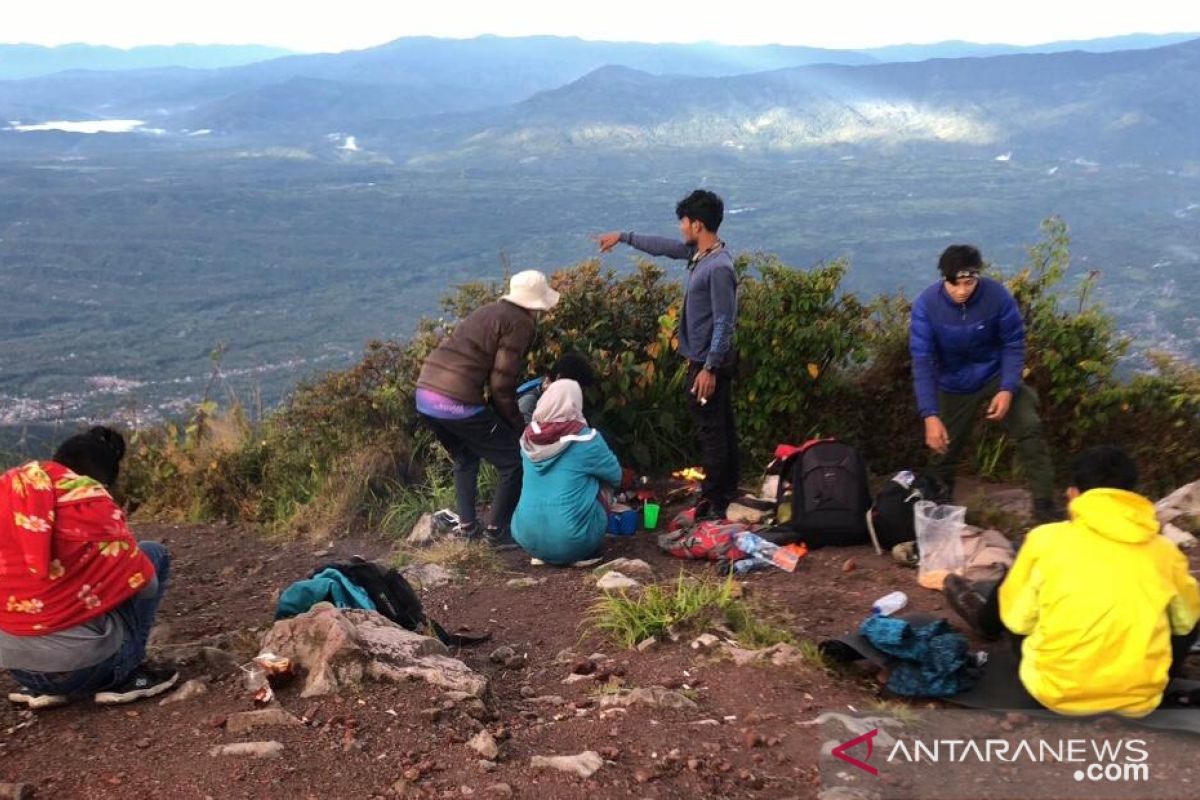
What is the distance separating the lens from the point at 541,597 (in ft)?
17.7

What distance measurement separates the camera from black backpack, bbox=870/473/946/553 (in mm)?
5430

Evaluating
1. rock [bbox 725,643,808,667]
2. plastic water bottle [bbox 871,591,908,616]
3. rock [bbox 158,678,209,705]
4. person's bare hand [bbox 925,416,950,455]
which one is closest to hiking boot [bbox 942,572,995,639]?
plastic water bottle [bbox 871,591,908,616]

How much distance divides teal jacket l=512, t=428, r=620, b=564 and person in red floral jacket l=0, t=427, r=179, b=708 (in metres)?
2.28

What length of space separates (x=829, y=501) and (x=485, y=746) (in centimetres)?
292

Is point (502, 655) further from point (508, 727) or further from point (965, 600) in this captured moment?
point (965, 600)

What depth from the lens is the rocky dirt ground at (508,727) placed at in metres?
3.09

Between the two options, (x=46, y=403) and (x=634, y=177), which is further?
(x=634, y=177)

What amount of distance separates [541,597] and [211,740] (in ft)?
7.32

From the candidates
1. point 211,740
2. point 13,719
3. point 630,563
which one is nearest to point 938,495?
point 630,563

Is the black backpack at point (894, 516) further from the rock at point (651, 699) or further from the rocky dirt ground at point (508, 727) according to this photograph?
the rock at point (651, 699)

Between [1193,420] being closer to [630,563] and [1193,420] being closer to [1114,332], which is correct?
[1114,332]

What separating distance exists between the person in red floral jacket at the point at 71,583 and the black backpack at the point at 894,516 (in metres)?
3.57

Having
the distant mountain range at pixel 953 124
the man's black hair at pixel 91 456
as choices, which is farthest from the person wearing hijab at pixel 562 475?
the distant mountain range at pixel 953 124

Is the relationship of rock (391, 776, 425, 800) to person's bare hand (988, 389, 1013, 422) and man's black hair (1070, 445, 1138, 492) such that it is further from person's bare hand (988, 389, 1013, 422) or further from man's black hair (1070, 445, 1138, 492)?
person's bare hand (988, 389, 1013, 422)
